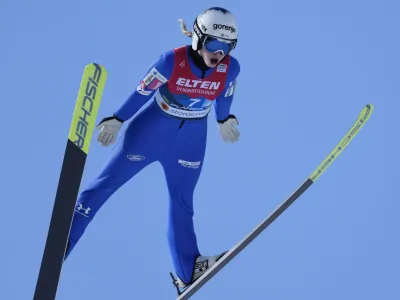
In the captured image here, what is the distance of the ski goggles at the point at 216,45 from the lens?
5668 millimetres

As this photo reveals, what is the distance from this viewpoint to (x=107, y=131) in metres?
5.77

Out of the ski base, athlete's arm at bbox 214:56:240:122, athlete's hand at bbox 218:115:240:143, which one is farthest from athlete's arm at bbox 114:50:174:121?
the ski base

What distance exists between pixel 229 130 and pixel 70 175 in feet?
4.83

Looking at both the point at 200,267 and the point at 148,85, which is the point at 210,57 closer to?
the point at 148,85

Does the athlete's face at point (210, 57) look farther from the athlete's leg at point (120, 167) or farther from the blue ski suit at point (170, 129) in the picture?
the athlete's leg at point (120, 167)

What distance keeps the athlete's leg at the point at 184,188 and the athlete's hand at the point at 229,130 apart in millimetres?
198

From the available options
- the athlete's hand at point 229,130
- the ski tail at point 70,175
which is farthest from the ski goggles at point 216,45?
the ski tail at point 70,175

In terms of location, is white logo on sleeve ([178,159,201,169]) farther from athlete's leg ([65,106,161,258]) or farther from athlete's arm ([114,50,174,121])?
athlete's arm ([114,50,174,121])

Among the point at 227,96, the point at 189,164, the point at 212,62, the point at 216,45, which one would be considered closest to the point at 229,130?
the point at 227,96

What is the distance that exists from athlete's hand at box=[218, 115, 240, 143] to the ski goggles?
2.11 feet

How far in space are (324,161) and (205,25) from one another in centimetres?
121

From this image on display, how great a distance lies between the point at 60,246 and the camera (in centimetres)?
515

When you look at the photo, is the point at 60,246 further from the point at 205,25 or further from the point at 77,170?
the point at 205,25

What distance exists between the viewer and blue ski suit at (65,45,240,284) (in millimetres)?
5809
